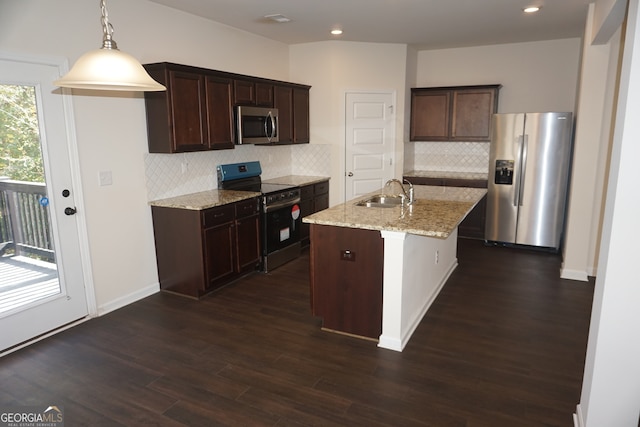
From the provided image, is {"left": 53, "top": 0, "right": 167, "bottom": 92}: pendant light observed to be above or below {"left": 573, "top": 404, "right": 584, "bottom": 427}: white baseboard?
above

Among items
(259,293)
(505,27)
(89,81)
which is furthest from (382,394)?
(505,27)

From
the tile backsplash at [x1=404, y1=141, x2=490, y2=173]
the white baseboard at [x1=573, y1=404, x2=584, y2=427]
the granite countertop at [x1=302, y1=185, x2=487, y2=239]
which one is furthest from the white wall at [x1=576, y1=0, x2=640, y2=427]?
the tile backsplash at [x1=404, y1=141, x2=490, y2=173]

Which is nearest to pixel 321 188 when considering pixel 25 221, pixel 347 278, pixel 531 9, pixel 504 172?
pixel 504 172

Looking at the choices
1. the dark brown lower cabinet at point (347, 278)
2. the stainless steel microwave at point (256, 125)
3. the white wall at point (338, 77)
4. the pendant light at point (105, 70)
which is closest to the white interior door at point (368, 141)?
the white wall at point (338, 77)

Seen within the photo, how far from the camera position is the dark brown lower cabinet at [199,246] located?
3.92 meters

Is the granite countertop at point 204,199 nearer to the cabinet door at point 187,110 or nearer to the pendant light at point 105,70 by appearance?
the cabinet door at point 187,110

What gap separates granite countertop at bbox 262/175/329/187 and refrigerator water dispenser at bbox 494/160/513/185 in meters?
2.27

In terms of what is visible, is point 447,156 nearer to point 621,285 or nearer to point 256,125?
point 256,125

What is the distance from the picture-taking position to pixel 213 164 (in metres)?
4.80

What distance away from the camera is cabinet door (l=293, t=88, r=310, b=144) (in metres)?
5.70

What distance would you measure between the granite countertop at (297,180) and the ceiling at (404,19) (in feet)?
6.07

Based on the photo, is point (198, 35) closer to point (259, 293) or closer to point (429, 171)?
point (259, 293)

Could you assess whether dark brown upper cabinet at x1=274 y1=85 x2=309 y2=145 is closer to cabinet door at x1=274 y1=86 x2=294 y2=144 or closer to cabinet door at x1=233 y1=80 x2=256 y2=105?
cabinet door at x1=274 y1=86 x2=294 y2=144

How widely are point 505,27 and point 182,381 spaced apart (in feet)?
16.6
